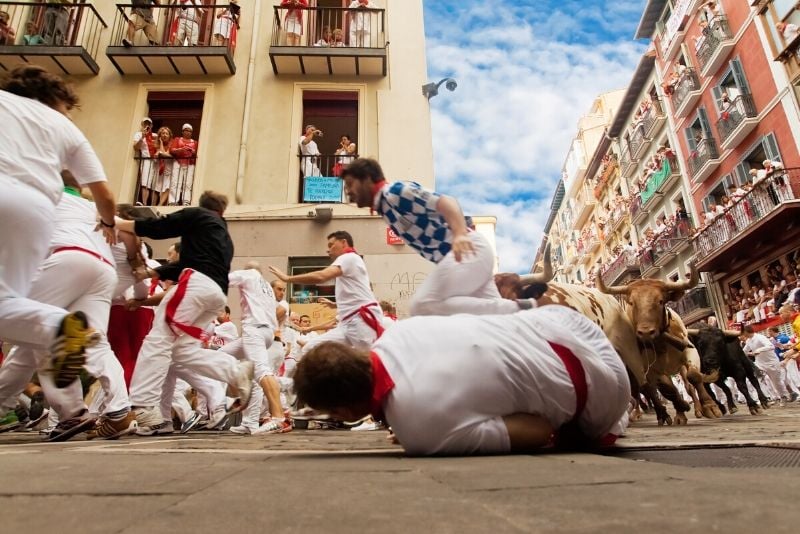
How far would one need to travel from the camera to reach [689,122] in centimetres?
2431

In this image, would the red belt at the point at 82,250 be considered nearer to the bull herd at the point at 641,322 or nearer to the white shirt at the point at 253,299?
the white shirt at the point at 253,299

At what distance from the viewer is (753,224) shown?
683 inches

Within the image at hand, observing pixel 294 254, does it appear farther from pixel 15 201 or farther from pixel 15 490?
pixel 15 490

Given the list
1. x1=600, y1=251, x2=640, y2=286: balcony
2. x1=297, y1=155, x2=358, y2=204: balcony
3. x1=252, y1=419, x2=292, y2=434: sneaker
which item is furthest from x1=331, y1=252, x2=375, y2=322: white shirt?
x1=600, y1=251, x2=640, y2=286: balcony

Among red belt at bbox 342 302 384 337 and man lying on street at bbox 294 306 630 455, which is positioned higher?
red belt at bbox 342 302 384 337

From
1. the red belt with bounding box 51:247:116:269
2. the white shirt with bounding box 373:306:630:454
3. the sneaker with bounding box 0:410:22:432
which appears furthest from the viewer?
the sneaker with bounding box 0:410:22:432

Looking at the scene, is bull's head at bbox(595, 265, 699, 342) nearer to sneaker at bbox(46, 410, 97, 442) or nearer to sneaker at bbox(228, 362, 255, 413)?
sneaker at bbox(228, 362, 255, 413)

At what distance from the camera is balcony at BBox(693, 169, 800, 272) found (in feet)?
54.4

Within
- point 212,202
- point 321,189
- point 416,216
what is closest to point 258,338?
point 212,202

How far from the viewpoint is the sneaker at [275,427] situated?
200 inches

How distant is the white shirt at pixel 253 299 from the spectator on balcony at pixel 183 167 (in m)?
7.15

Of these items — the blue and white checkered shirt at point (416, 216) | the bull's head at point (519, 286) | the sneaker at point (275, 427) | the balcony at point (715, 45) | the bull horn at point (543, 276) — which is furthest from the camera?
the balcony at point (715, 45)

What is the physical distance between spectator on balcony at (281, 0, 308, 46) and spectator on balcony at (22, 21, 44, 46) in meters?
5.77

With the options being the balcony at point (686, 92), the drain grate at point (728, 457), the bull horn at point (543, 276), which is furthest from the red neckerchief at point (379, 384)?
the balcony at point (686, 92)
